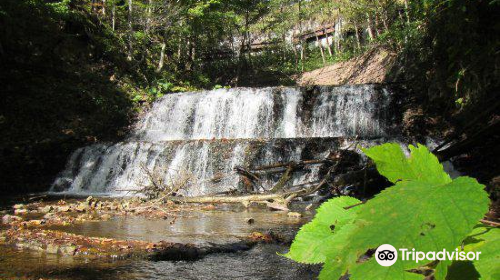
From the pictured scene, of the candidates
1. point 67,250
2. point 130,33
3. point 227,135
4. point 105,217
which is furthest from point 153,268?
point 130,33

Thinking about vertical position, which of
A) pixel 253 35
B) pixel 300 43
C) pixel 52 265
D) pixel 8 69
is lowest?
pixel 52 265

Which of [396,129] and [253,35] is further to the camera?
[253,35]

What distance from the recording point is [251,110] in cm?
1623

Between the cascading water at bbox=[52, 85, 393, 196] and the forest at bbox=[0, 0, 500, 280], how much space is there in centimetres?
6

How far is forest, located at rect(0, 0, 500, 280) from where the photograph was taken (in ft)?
1.61

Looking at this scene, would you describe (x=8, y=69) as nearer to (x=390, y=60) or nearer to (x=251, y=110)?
(x=251, y=110)

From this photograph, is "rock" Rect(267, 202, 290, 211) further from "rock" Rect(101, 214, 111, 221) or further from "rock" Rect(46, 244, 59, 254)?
"rock" Rect(46, 244, 59, 254)

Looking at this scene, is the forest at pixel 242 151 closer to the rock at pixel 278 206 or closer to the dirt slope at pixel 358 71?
the rock at pixel 278 206

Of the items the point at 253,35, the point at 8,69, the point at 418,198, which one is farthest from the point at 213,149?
the point at 253,35

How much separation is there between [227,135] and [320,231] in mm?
15630

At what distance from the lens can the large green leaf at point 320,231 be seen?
577 mm

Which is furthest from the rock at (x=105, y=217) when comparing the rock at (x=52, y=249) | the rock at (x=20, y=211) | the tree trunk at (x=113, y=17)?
the tree trunk at (x=113, y=17)

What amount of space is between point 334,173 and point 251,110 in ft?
27.3

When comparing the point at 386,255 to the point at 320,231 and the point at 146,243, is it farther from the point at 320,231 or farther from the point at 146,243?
the point at 146,243
